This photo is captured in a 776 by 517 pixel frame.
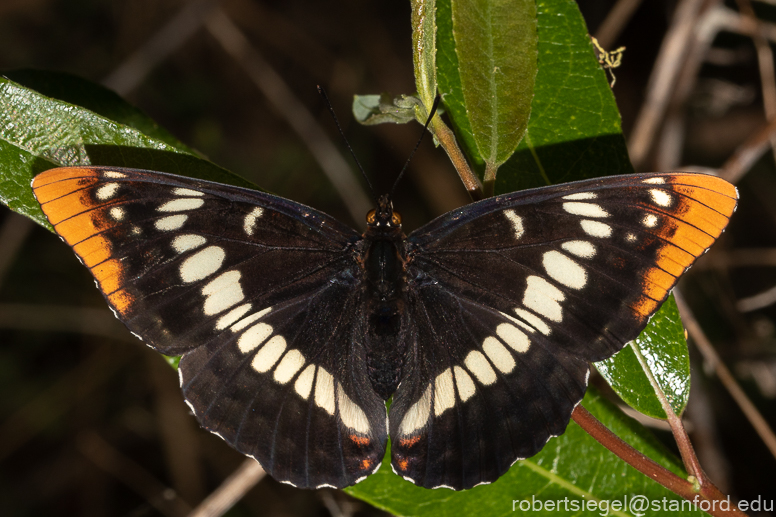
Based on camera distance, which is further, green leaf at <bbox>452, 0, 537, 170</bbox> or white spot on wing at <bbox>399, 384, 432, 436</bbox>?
white spot on wing at <bbox>399, 384, 432, 436</bbox>

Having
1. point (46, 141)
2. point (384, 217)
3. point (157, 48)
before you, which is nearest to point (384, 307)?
point (384, 217)

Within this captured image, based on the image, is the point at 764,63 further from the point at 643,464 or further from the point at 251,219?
the point at 251,219

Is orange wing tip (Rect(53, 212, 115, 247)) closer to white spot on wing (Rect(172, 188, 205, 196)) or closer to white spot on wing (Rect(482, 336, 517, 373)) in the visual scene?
white spot on wing (Rect(172, 188, 205, 196))

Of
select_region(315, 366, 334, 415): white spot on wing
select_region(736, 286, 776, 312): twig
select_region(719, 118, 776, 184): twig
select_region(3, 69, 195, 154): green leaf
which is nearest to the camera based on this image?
select_region(315, 366, 334, 415): white spot on wing

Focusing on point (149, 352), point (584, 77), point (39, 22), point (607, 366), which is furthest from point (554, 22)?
point (39, 22)

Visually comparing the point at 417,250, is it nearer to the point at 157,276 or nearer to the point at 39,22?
the point at 157,276

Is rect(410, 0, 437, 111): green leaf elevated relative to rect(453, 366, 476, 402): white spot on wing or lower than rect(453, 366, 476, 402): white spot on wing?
elevated

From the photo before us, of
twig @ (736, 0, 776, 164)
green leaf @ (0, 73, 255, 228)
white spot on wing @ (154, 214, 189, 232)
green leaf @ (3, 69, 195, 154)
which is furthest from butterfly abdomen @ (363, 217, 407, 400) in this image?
twig @ (736, 0, 776, 164)
